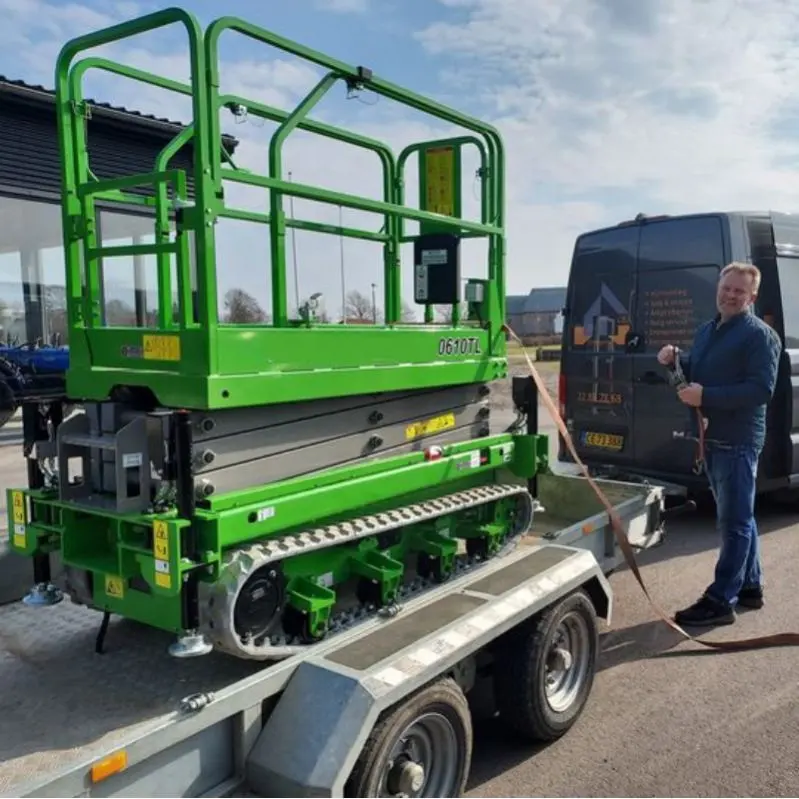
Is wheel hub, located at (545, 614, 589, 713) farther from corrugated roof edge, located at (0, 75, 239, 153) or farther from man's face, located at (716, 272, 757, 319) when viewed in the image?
corrugated roof edge, located at (0, 75, 239, 153)

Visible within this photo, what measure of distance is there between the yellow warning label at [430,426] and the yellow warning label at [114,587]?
1.49 m

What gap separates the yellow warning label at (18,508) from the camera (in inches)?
125

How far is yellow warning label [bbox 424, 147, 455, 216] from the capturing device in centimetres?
454

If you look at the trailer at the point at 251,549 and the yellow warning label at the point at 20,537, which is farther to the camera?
the yellow warning label at the point at 20,537

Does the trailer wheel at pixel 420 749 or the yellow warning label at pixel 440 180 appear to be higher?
the yellow warning label at pixel 440 180

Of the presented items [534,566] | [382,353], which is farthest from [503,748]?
Result: [382,353]

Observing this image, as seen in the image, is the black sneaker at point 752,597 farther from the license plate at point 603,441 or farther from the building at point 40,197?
the building at point 40,197

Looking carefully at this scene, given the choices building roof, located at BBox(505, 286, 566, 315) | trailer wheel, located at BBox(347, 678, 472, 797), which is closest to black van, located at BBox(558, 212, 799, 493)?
trailer wheel, located at BBox(347, 678, 472, 797)

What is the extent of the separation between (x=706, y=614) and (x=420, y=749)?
260 cm

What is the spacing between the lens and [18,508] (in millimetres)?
3180

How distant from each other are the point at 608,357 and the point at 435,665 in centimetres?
472

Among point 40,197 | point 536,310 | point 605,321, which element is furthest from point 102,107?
point 536,310

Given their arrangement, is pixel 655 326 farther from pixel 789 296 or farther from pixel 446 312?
pixel 446 312

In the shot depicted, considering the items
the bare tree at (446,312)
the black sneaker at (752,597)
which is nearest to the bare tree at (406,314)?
the bare tree at (446,312)
